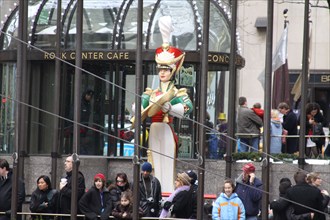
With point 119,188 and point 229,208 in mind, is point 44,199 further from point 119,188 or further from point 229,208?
point 229,208

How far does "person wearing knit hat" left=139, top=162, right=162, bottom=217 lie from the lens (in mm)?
23453

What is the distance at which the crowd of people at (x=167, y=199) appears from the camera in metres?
22.4

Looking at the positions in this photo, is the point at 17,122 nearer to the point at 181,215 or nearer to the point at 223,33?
the point at 181,215

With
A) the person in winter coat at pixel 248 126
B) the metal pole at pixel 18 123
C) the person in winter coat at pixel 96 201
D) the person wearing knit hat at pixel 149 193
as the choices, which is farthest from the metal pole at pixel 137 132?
the person in winter coat at pixel 248 126

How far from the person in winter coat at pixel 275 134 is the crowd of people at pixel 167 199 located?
151 inches

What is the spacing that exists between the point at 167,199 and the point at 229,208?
3.55 feet

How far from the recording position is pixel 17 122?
2341 cm

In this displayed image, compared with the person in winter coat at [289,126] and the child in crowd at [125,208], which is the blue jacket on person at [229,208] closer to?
the child in crowd at [125,208]

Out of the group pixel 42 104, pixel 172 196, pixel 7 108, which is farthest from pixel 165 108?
pixel 7 108

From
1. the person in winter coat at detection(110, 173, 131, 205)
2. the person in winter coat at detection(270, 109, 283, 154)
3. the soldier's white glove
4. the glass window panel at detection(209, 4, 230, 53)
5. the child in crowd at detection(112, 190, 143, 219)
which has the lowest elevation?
the child in crowd at detection(112, 190, 143, 219)

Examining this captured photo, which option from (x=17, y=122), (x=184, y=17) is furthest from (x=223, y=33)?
(x=17, y=122)

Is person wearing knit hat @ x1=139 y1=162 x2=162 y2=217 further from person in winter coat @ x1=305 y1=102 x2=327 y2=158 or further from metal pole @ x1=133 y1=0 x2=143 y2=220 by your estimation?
person in winter coat @ x1=305 y1=102 x2=327 y2=158

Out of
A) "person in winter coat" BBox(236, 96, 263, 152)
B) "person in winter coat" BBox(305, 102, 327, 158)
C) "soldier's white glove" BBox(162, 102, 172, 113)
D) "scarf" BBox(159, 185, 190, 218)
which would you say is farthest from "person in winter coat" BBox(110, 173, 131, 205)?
"person in winter coat" BBox(305, 102, 327, 158)

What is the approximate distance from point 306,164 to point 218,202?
3582 mm
